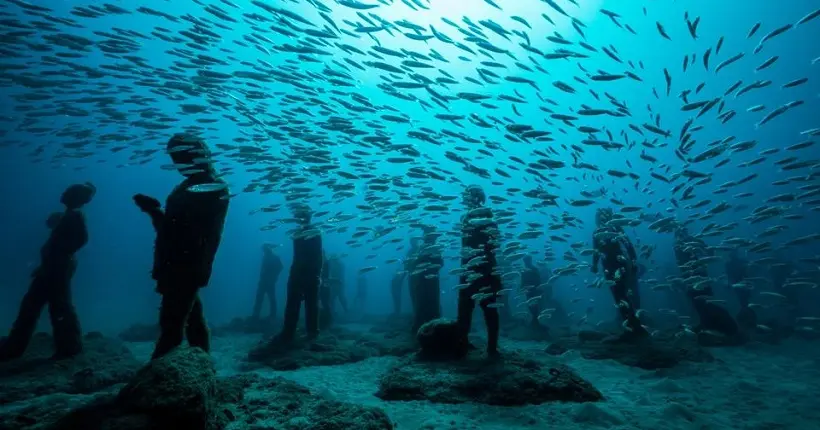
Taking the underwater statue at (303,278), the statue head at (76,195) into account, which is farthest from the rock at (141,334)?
the statue head at (76,195)

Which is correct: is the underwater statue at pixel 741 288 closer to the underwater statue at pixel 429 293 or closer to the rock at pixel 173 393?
the underwater statue at pixel 429 293

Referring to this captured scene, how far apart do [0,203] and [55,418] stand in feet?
309

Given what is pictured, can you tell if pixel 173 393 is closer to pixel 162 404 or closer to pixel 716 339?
pixel 162 404

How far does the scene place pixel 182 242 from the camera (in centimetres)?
441

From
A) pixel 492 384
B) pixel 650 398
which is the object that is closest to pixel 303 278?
pixel 492 384

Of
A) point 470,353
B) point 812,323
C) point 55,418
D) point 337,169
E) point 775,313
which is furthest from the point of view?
point 775,313

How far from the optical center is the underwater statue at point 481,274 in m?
7.27

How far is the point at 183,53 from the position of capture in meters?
10.3

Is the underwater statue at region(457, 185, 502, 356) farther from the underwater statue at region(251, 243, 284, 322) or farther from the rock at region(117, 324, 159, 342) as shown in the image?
the underwater statue at region(251, 243, 284, 322)

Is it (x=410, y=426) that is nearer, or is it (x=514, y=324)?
(x=410, y=426)

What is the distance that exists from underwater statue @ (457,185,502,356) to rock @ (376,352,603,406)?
3.28 feet

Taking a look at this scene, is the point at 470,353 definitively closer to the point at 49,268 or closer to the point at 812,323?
the point at 49,268

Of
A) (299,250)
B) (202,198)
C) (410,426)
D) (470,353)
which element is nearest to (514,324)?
(470,353)

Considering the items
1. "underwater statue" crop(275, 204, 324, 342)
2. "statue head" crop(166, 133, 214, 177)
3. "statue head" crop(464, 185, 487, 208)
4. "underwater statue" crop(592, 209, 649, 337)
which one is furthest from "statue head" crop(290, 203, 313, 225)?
"underwater statue" crop(592, 209, 649, 337)
